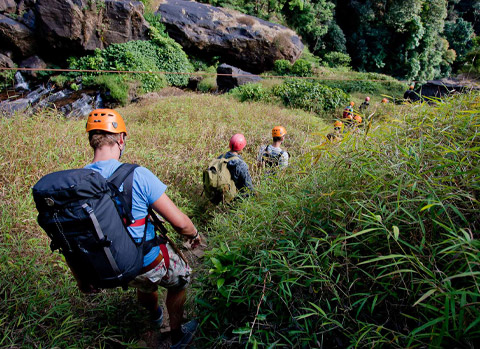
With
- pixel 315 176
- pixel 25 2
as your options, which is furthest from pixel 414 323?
pixel 25 2

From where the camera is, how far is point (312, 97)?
10258mm

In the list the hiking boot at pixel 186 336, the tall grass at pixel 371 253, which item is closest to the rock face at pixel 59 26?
the hiking boot at pixel 186 336

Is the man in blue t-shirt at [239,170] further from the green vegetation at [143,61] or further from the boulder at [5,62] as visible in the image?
the boulder at [5,62]

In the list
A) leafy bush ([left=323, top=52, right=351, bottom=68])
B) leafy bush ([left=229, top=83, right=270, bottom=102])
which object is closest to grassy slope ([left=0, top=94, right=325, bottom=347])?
leafy bush ([left=229, top=83, right=270, bottom=102])

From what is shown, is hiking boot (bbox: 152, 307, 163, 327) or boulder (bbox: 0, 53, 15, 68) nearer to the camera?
hiking boot (bbox: 152, 307, 163, 327)

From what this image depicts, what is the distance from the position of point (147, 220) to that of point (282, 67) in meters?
18.4

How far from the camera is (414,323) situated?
3.77 feet

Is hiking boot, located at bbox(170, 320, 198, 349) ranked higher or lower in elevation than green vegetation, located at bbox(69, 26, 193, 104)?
lower

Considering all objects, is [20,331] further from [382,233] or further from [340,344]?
[382,233]

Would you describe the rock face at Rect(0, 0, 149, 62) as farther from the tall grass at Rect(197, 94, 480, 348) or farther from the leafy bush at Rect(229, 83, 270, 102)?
the tall grass at Rect(197, 94, 480, 348)

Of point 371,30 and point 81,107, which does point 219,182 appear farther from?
point 371,30

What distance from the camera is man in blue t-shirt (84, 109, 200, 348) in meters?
1.74

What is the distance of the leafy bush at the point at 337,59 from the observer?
23.6 meters

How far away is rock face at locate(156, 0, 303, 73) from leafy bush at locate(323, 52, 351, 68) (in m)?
6.40
